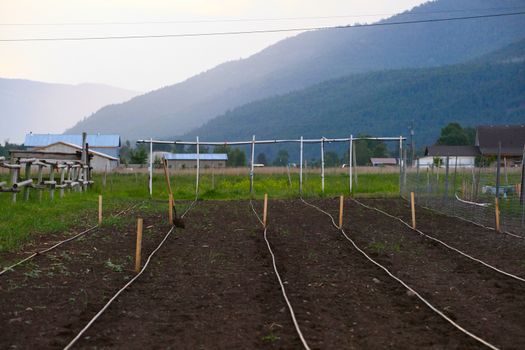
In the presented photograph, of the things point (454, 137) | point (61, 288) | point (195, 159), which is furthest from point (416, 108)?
point (61, 288)

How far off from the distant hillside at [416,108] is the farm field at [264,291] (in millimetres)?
131525

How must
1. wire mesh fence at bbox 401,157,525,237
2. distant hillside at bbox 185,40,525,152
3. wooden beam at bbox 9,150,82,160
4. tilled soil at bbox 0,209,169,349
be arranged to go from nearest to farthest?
tilled soil at bbox 0,209,169,349
wire mesh fence at bbox 401,157,525,237
wooden beam at bbox 9,150,82,160
distant hillside at bbox 185,40,525,152

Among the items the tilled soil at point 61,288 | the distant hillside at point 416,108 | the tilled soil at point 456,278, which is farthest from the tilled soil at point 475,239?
the distant hillside at point 416,108

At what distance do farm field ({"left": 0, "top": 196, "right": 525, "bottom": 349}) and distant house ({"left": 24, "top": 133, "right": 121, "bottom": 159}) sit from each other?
2438 inches

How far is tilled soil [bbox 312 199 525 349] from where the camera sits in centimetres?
724

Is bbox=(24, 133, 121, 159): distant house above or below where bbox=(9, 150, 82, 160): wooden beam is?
above

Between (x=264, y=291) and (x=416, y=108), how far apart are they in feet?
543

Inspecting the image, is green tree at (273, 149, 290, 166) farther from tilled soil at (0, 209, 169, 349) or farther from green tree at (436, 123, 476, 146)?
tilled soil at (0, 209, 169, 349)

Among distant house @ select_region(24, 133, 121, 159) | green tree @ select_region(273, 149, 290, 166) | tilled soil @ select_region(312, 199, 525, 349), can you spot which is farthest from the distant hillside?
tilled soil @ select_region(312, 199, 525, 349)

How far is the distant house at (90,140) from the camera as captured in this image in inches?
2896

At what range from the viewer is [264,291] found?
862 cm

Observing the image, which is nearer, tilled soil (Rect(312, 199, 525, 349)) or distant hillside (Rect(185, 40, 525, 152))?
tilled soil (Rect(312, 199, 525, 349))

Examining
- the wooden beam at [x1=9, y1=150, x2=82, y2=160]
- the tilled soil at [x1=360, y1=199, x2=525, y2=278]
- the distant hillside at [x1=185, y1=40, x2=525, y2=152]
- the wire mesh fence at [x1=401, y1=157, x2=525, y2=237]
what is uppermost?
the distant hillside at [x1=185, y1=40, x2=525, y2=152]

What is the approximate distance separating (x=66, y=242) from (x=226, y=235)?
3384 mm
